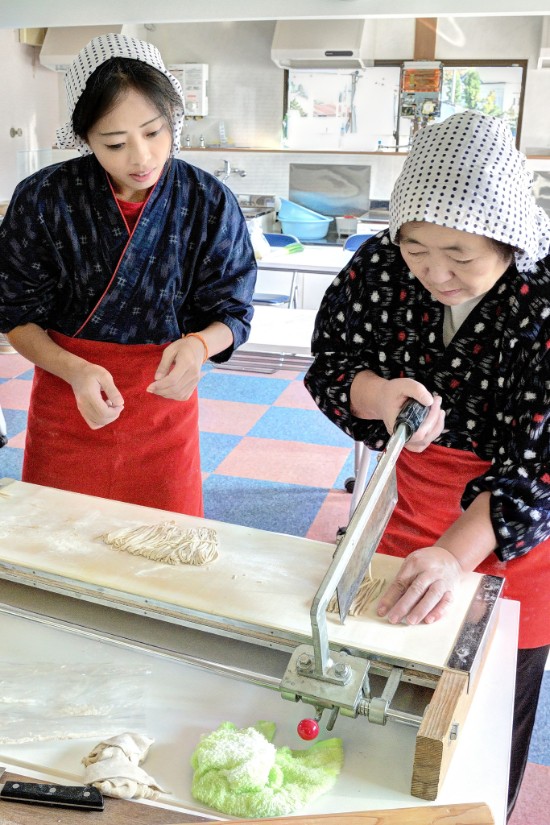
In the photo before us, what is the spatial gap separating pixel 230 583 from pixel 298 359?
2402 mm

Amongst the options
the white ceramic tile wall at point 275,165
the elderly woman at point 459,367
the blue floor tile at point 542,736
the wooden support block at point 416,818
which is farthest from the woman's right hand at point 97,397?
the white ceramic tile wall at point 275,165

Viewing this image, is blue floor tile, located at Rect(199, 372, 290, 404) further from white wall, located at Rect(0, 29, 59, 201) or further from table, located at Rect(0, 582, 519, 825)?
table, located at Rect(0, 582, 519, 825)

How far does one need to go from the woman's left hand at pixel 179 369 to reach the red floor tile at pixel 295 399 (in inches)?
123

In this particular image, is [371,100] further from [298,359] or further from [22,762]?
[22,762]

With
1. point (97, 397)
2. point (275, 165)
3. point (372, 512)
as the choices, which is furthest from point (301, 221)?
point (372, 512)

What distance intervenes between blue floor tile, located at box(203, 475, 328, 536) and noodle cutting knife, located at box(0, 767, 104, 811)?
7.84 ft

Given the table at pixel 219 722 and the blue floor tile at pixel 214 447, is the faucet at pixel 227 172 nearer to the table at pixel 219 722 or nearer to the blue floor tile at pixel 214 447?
the blue floor tile at pixel 214 447

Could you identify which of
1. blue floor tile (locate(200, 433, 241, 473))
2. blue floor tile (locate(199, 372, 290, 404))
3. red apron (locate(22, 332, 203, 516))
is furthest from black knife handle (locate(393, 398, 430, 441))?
blue floor tile (locate(199, 372, 290, 404))

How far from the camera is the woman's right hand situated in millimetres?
1463

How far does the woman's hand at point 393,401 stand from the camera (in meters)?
1.22

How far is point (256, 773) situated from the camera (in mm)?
867

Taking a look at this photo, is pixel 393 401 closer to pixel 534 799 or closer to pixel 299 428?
pixel 534 799

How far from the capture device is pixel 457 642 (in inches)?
41.1

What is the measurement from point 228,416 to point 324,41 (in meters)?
3.19
